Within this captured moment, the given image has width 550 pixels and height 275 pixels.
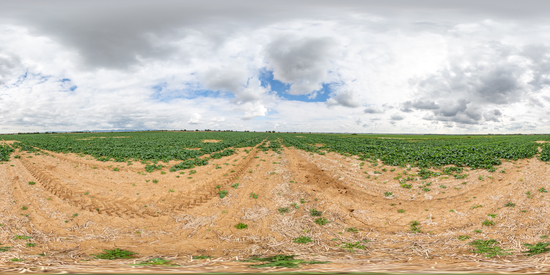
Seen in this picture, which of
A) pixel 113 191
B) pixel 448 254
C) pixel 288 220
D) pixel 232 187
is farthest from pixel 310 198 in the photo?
pixel 113 191

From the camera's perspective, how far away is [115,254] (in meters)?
5.70

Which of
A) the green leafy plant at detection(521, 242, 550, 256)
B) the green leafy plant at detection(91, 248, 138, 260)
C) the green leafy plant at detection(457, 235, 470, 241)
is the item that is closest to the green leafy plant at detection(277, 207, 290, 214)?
the green leafy plant at detection(91, 248, 138, 260)

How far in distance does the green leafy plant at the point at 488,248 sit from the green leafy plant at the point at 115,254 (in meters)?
9.05

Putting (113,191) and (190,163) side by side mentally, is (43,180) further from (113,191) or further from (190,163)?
(190,163)

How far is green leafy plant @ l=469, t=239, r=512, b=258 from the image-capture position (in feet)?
17.6

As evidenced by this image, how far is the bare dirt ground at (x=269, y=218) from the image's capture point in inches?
194

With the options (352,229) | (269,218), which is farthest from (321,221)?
(269,218)

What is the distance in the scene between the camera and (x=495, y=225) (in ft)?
24.5

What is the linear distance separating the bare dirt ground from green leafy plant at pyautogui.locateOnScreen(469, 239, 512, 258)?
190mm

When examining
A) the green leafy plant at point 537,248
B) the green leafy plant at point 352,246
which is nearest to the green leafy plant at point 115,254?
the green leafy plant at point 352,246

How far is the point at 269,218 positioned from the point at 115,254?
15.9 ft

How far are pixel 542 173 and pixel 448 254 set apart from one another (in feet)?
43.2

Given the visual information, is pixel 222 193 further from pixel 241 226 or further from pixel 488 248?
pixel 488 248

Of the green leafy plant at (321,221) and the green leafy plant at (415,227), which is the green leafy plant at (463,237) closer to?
the green leafy plant at (415,227)
